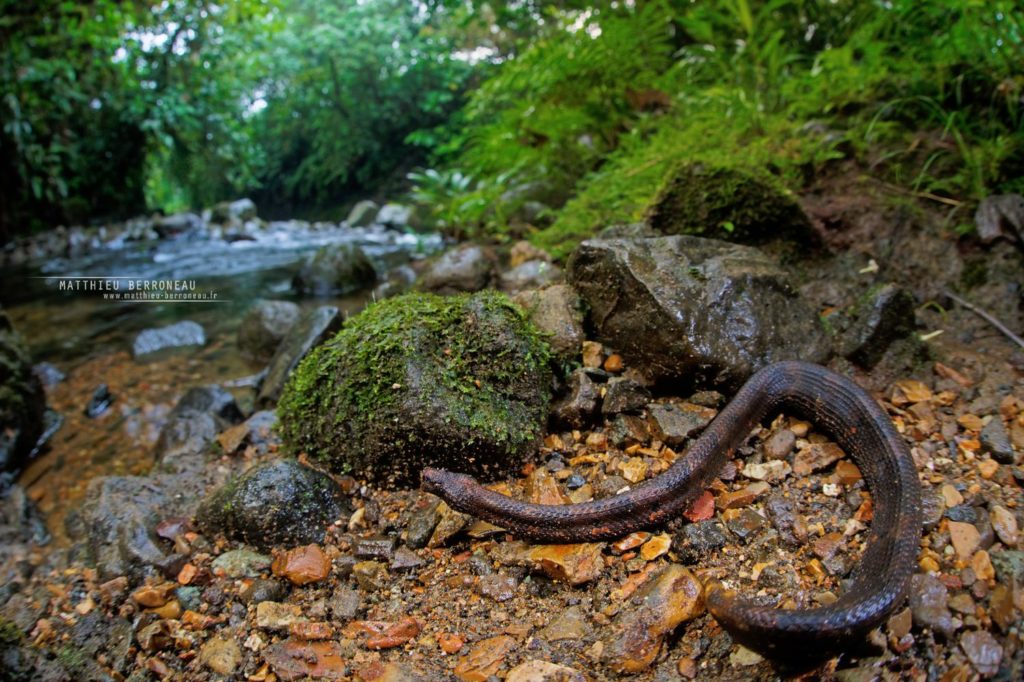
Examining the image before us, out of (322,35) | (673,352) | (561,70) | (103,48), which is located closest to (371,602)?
(673,352)

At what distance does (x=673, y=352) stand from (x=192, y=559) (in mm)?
2544

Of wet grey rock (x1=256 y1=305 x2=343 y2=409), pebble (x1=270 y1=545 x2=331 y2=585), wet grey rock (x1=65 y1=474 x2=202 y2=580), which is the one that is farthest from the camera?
wet grey rock (x1=256 y1=305 x2=343 y2=409)

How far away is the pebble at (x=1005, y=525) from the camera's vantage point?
2088 millimetres

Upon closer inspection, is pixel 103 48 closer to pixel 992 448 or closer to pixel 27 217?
pixel 27 217

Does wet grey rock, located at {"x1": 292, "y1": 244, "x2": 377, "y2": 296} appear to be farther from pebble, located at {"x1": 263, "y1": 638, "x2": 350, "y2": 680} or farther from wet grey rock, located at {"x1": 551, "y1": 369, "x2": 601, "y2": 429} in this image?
pebble, located at {"x1": 263, "y1": 638, "x2": 350, "y2": 680}

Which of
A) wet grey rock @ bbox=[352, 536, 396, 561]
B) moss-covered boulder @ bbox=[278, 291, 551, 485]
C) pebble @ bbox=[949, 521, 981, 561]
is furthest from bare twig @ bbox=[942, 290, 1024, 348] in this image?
wet grey rock @ bbox=[352, 536, 396, 561]

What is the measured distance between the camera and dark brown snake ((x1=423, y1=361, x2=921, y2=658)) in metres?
1.69

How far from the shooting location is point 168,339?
6.82 metres

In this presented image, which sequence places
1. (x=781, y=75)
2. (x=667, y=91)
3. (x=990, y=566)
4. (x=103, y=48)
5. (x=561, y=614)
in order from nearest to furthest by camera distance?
(x=990, y=566)
(x=561, y=614)
(x=781, y=75)
(x=667, y=91)
(x=103, y=48)

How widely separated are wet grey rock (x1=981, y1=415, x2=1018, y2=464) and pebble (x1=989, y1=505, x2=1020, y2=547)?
35 cm

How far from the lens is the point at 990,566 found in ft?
6.51

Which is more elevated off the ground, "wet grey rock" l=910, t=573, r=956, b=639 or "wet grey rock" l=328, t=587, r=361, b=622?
"wet grey rock" l=910, t=573, r=956, b=639

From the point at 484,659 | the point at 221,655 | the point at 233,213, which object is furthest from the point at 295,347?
the point at 233,213

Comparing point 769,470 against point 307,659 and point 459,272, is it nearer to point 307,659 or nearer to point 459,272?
point 307,659
